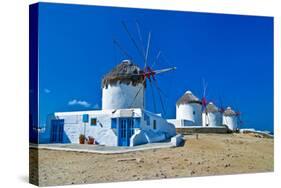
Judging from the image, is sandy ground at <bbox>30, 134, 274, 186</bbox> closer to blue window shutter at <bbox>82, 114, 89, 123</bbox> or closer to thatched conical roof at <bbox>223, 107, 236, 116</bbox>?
thatched conical roof at <bbox>223, 107, 236, 116</bbox>

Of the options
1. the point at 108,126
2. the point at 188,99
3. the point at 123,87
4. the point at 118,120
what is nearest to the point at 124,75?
the point at 123,87

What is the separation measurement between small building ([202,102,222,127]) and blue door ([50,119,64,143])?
402cm

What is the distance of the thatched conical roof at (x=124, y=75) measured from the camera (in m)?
14.7

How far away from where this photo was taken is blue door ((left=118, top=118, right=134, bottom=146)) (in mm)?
14664

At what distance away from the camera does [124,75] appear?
15.1 meters

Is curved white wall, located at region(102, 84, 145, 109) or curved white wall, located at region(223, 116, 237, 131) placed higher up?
curved white wall, located at region(102, 84, 145, 109)

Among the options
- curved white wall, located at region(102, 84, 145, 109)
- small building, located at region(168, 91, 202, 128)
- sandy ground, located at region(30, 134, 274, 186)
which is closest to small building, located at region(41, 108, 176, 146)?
curved white wall, located at region(102, 84, 145, 109)

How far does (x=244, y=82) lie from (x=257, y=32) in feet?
4.46

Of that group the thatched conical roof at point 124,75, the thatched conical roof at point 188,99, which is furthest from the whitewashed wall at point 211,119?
the thatched conical roof at point 124,75

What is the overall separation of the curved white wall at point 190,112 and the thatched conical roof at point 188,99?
0.08 m

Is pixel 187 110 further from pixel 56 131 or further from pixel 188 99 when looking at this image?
pixel 56 131

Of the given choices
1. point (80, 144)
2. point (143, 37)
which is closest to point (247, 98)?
point (143, 37)

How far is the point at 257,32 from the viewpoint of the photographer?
16.8 meters

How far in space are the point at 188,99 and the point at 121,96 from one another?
179cm
